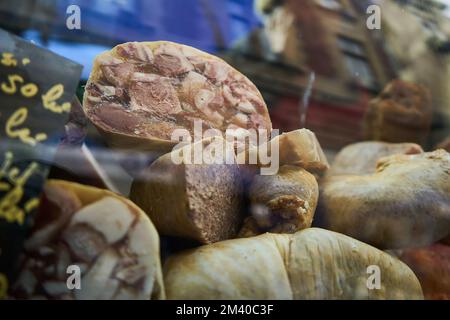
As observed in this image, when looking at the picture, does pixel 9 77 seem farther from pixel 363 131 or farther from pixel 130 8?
pixel 363 131

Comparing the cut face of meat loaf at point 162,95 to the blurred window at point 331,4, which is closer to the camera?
the cut face of meat loaf at point 162,95

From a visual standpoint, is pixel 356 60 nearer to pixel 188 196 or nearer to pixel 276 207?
pixel 276 207

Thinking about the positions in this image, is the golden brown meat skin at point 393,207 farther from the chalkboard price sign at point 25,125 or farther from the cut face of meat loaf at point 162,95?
the chalkboard price sign at point 25,125

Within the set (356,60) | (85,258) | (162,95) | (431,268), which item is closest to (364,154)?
(356,60)

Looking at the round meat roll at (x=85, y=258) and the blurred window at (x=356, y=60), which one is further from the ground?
the blurred window at (x=356, y=60)

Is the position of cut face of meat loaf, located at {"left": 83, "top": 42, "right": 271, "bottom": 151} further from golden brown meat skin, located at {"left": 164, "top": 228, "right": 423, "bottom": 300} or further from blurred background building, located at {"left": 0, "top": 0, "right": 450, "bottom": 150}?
golden brown meat skin, located at {"left": 164, "top": 228, "right": 423, "bottom": 300}

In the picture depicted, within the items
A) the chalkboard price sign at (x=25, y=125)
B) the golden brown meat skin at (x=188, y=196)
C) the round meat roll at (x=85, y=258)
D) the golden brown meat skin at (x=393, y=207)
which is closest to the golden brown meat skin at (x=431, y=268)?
the golden brown meat skin at (x=393, y=207)
